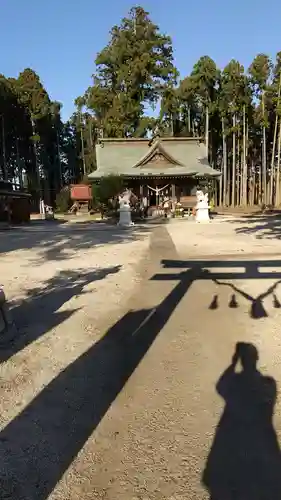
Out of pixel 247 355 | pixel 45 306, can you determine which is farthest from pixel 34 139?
pixel 247 355

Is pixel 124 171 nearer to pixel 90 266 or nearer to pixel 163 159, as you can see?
pixel 163 159

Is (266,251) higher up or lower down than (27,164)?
lower down

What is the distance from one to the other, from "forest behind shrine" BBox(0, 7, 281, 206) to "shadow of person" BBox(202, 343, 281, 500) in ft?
119

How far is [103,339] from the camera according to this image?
4.21 metres

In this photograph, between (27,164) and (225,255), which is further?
(27,164)

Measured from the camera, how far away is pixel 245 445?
7.61 ft

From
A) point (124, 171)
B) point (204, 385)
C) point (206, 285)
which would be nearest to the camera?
point (204, 385)

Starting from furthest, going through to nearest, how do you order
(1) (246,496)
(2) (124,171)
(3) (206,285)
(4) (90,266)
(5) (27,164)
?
(5) (27,164) → (2) (124,171) → (4) (90,266) → (3) (206,285) → (1) (246,496)

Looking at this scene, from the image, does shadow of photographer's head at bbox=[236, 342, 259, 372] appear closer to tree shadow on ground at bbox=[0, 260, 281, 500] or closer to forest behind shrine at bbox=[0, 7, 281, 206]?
tree shadow on ground at bbox=[0, 260, 281, 500]

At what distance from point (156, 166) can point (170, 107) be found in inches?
724

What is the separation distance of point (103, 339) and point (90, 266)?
434cm

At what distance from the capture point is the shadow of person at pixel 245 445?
6.57ft

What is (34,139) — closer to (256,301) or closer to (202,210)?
(202,210)

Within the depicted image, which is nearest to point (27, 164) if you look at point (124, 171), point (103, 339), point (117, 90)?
point (117, 90)
